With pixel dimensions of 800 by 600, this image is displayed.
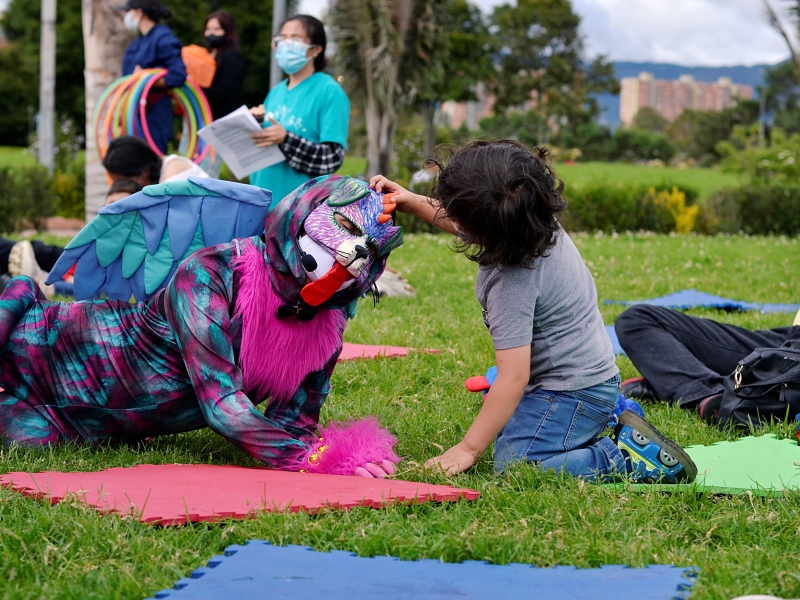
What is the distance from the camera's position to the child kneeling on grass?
292 centimetres

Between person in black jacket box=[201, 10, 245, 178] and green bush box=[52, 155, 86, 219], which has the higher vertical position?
person in black jacket box=[201, 10, 245, 178]

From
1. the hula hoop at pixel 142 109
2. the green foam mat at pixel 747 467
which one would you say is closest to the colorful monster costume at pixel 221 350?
the green foam mat at pixel 747 467

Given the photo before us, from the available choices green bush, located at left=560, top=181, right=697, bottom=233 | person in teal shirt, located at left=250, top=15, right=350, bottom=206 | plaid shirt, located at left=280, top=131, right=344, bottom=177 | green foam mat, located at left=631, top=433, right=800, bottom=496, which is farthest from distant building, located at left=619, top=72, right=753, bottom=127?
green foam mat, located at left=631, top=433, right=800, bottom=496

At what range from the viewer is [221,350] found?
2.96m

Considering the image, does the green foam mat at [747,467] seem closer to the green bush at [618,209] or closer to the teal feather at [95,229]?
the teal feather at [95,229]

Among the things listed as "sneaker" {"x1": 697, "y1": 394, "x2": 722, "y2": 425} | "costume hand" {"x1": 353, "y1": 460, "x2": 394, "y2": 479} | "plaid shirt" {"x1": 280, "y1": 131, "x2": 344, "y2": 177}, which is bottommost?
"sneaker" {"x1": 697, "y1": 394, "x2": 722, "y2": 425}

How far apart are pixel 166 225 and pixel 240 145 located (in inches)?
101

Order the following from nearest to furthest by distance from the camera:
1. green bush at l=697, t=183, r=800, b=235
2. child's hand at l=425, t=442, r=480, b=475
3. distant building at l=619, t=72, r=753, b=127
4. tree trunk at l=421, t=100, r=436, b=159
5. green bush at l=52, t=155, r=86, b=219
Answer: child's hand at l=425, t=442, r=480, b=475, green bush at l=697, t=183, r=800, b=235, green bush at l=52, t=155, r=86, b=219, tree trunk at l=421, t=100, r=436, b=159, distant building at l=619, t=72, r=753, b=127

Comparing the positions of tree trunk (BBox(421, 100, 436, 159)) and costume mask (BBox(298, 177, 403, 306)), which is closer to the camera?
costume mask (BBox(298, 177, 403, 306))

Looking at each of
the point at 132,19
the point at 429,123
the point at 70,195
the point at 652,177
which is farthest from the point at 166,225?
the point at 429,123

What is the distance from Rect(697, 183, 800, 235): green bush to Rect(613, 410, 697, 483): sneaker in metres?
12.5

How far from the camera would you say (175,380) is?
3217 millimetres

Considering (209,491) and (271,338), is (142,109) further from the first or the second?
(209,491)

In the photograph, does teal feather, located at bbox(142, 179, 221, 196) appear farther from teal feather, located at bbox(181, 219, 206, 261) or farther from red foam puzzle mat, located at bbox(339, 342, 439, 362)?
red foam puzzle mat, located at bbox(339, 342, 439, 362)
